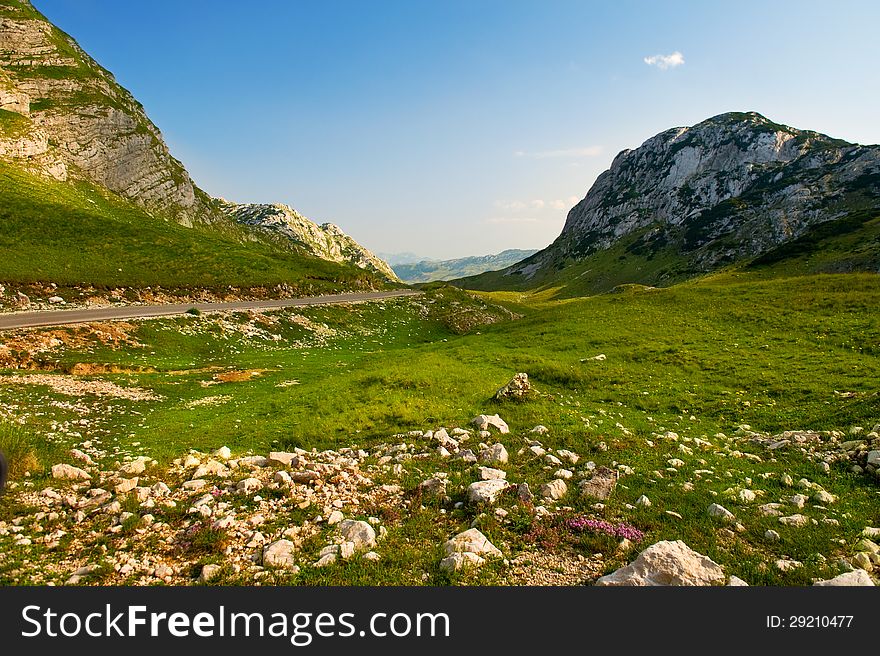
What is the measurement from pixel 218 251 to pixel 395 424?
239 ft

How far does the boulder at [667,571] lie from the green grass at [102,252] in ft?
199

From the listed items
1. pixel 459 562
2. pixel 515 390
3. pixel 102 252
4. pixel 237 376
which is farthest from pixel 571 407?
pixel 102 252

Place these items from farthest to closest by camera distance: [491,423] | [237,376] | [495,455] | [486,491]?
[237,376] < [491,423] < [495,455] < [486,491]

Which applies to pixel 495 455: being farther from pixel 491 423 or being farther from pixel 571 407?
pixel 571 407

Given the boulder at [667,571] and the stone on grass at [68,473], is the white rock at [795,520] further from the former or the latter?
the stone on grass at [68,473]

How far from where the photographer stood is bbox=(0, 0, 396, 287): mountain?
187ft

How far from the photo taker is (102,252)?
57969 mm

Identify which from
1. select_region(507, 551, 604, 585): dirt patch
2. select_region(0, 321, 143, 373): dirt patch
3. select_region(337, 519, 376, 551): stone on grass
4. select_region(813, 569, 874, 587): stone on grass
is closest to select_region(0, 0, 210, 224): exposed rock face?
select_region(0, 321, 143, 373): dirt patch

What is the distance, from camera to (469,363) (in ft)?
96.7

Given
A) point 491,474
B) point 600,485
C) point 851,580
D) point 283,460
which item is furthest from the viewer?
point 283,460

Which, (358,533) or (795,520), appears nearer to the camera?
(358,533)

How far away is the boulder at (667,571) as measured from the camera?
20.9 feet

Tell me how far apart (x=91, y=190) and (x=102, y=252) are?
193ft

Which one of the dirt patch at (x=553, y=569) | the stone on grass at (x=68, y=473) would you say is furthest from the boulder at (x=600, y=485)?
the stone on grass at (x=68, y=473)
